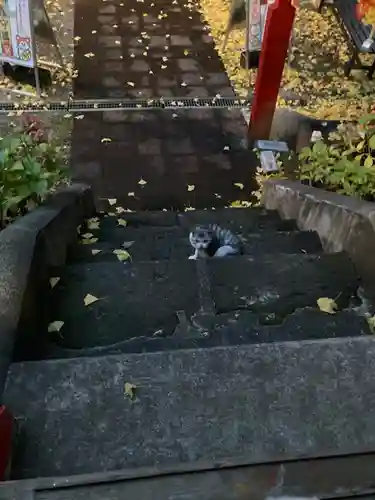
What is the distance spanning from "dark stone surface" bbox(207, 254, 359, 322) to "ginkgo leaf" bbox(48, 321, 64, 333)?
74 centimetres

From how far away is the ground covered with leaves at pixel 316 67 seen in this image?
260 inches

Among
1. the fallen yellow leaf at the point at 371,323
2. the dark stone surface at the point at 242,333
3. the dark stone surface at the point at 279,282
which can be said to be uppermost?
the fallen yellow leaf at the point at 371,323

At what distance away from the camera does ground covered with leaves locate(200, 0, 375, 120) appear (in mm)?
6609

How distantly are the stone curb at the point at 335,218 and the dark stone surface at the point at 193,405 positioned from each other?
0.93 m

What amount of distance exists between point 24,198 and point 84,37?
447 cm

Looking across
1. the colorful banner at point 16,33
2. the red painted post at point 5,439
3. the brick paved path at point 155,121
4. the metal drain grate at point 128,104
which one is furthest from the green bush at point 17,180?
the metal drain grate at point 128,104

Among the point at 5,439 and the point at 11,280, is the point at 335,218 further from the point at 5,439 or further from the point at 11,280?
the point at 5,439

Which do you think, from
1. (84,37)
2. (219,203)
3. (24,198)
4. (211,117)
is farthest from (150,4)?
(24,198)

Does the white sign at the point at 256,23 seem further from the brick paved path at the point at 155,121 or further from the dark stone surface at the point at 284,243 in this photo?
the dark stone surface at the point at 284,243

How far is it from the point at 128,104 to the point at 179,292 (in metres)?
3.95

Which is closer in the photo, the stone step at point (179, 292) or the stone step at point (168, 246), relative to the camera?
the stone step at point (179, 292)

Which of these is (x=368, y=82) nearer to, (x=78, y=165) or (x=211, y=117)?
(x=211, y=117)

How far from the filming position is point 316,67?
7.23m

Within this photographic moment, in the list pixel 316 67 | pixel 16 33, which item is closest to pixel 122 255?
pixel 16 33
